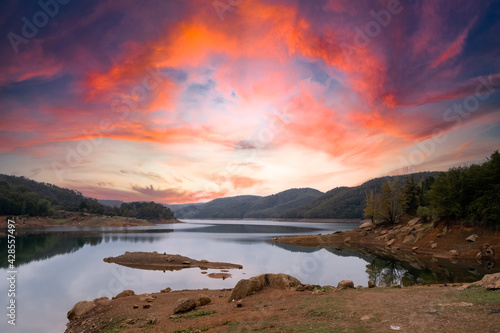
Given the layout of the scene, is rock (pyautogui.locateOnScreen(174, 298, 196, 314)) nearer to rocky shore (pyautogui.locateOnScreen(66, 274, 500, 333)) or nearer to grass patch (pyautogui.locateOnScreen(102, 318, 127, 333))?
rocky shore (pyautogui.locateOnScreen(66, 274, 500, 333))

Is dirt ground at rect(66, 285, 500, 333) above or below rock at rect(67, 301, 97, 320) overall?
above

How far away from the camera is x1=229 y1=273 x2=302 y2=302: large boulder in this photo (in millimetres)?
19641

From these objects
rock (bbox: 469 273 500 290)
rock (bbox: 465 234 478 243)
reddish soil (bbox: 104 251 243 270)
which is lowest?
reddish soil (bbox: 104 251 243 270)

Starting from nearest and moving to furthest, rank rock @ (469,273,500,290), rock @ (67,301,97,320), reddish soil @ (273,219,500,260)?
1. rock @ (469,273,500,290)
2. rock @ (67,301,97,320)
3. reddish soil @ (273,219,500,260)

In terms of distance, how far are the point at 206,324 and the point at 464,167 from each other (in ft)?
181

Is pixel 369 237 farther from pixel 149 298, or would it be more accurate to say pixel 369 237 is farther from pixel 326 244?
pixel 149 298

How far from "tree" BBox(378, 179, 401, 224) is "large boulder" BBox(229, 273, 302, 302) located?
60.6 metres

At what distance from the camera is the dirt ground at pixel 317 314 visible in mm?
10141

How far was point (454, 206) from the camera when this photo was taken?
46.6 meters

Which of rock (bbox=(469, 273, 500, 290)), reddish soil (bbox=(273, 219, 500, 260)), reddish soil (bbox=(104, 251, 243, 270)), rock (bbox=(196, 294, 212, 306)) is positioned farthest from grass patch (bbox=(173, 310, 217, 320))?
reddish soil (bbox=(273, 219, 500, 260))

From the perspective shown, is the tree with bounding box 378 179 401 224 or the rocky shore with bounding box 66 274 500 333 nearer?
the rocky shore with bounding box 66 274 500 333

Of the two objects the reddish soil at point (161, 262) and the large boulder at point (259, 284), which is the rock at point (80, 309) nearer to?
the large boulder at point (259, 284)

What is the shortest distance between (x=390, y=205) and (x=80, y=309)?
238ft

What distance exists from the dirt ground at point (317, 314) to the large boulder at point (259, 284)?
65cm
